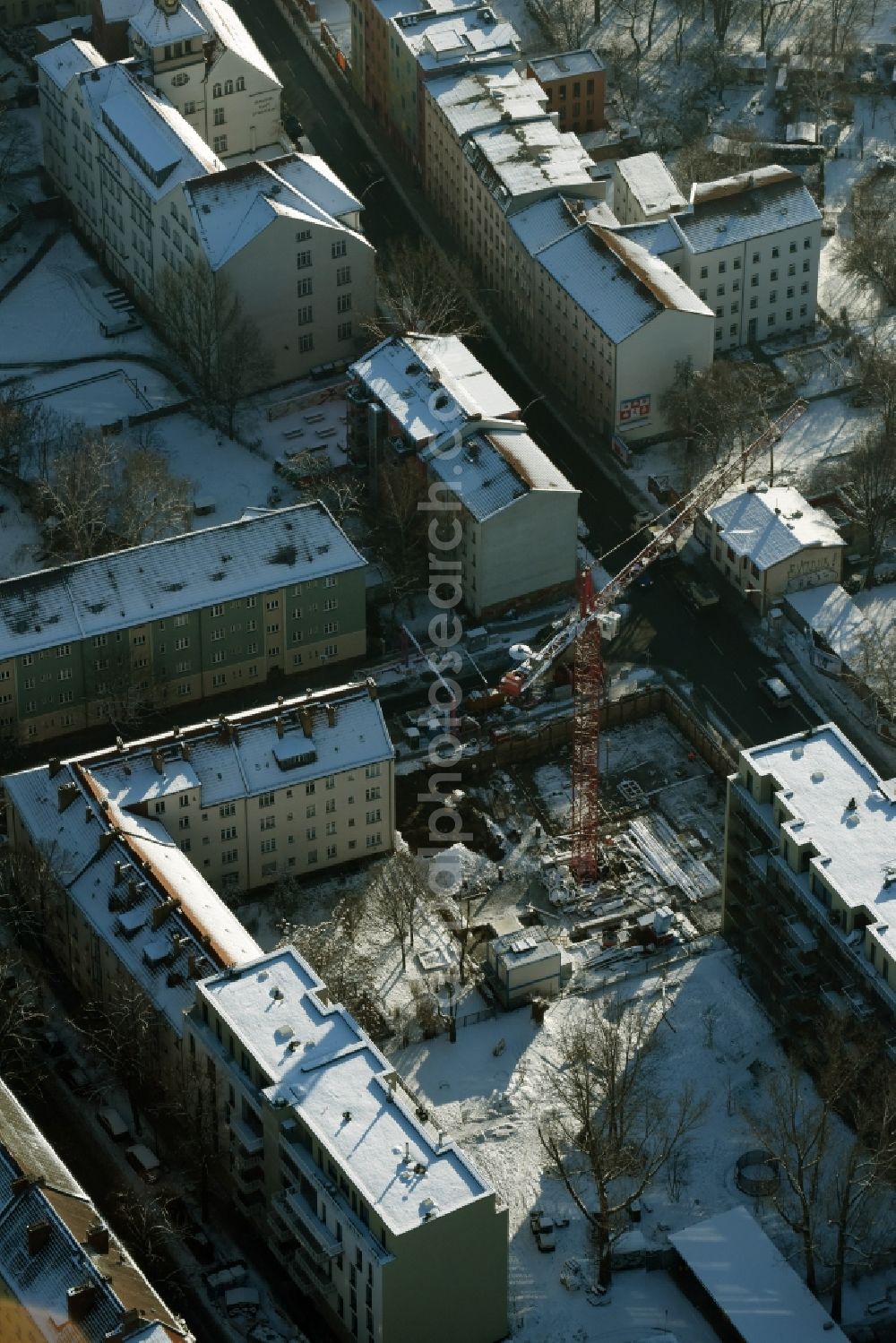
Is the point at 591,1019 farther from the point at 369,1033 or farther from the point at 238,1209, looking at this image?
the point at 238,1209

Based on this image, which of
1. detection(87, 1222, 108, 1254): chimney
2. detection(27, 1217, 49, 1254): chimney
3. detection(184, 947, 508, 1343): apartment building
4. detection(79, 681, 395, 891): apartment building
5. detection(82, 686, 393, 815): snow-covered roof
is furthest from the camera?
detection(79, 681, 395, 891): apartment building

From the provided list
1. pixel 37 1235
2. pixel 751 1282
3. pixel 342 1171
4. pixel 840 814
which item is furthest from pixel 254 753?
pixel 751 1282

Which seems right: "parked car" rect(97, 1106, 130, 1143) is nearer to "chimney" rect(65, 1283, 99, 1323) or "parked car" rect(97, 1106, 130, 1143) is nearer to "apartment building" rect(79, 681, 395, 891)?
"apartment building" rect(79, 681, 395, 891)

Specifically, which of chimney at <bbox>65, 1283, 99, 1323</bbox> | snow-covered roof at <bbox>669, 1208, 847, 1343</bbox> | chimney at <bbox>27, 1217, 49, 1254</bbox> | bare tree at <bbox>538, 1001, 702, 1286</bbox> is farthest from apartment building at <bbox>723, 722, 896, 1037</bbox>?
chimney at <bbox>27, 1217, 49, 1254</bbox>

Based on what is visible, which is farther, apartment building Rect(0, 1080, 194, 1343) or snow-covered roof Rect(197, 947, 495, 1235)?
snow-covered roof Rect(197, 947, 495, 1235)

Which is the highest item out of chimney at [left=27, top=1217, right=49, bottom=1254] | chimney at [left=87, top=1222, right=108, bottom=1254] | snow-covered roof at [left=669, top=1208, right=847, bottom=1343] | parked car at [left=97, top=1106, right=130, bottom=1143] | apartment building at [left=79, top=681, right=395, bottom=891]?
apartment building at [left=79, top=681, right=395, bottom=891]

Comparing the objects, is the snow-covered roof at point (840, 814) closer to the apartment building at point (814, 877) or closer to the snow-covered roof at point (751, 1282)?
the apartment building at point (814, 877)

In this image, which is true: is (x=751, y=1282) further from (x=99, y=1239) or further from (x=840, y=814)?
(x=99, y=1239)
